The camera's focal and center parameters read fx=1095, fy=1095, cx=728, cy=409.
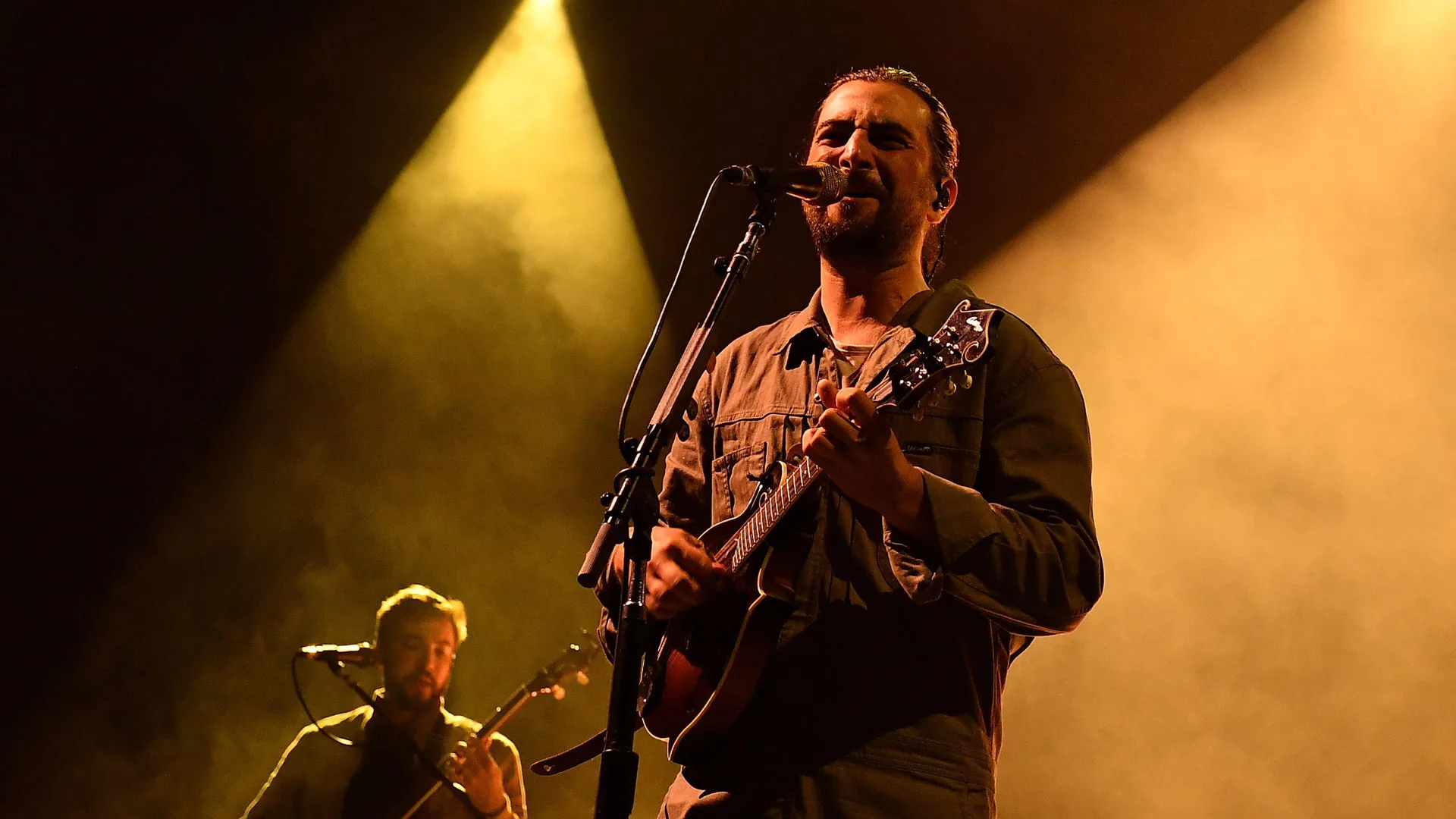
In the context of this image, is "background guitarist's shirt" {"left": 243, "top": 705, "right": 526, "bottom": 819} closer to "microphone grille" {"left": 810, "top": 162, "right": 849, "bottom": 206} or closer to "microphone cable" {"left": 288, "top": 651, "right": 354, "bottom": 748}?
"microphone cable" {"left": 288, "top": 651, "right": 354, "bottom": 748}

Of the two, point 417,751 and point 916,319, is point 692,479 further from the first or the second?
point 417,751

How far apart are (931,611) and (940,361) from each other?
1.31 feet

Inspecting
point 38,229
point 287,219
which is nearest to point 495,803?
point 287,219

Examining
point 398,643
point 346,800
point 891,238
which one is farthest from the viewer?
point 398,643

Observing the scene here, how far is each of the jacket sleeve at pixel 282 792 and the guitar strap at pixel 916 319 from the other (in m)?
2.91

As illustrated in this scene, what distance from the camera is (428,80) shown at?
203 inches

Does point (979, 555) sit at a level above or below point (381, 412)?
below

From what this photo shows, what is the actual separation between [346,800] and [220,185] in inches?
105

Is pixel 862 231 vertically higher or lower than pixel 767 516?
higher

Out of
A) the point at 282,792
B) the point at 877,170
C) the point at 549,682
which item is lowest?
the point at 282,792

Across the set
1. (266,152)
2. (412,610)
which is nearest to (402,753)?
(412,610)

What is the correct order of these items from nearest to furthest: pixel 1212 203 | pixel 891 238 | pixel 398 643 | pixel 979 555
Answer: pixel 979 555 < pixel 891 238 < pixel 1212 203 < pixel 398 643

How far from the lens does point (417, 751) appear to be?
14.7ft

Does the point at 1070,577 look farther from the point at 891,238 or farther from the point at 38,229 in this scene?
the point at 38,229
